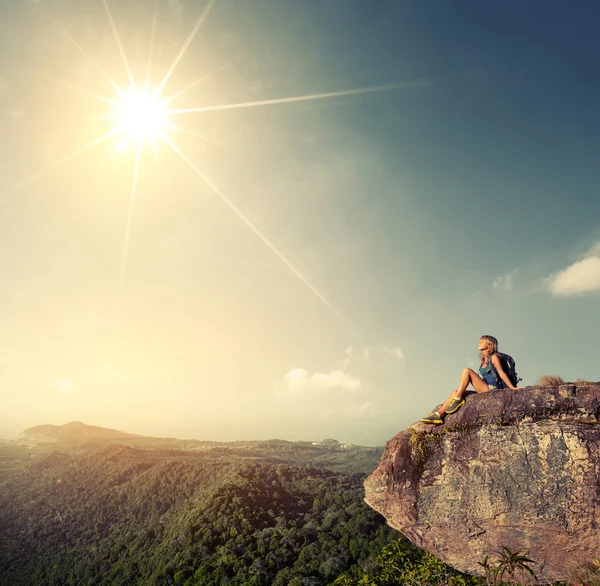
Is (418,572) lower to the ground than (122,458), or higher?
higher

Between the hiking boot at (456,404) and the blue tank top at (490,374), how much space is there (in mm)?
1072

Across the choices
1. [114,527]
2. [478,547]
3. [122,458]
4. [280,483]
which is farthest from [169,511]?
[478,547]

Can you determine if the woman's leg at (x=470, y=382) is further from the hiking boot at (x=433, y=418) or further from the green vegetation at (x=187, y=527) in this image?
the green vegetation at (x=187, y=527)

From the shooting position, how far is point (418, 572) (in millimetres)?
26531

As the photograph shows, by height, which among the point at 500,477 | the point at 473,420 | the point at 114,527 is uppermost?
the point at 473,420

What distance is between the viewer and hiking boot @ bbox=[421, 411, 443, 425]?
11688mm

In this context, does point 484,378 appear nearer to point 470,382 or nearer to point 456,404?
point 470,382

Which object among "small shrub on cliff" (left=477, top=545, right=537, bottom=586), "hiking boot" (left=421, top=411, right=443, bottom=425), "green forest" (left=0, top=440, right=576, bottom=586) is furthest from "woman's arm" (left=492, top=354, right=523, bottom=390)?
"green forest" (left=0, top=440, right=576, bottom=586)

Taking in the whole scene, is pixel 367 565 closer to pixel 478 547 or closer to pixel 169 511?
pixel 478 547

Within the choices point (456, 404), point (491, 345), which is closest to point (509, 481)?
point (456, 404)

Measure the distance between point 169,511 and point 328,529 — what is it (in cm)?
6130

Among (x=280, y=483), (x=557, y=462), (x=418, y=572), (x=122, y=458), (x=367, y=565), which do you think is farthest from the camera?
(x=122, y=458)

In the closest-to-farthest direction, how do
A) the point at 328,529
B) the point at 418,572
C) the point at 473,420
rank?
the point at 473,420, the point at 418,572, the point at 328,529

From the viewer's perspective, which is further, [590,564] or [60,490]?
[60,490]
